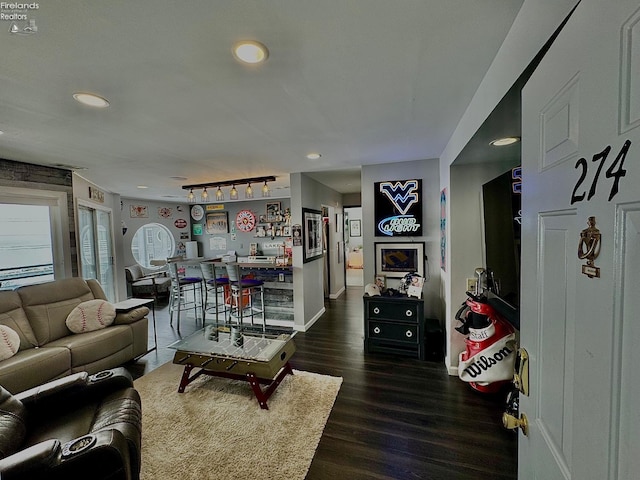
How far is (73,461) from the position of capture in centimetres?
119

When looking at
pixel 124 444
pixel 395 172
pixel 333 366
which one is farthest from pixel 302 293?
pixel 124 444

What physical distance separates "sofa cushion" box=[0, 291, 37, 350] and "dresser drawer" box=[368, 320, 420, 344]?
3.60 m

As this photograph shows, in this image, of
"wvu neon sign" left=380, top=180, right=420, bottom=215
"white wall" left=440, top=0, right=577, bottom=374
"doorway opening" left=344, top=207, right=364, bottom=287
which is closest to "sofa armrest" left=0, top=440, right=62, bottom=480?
"white wall" left=440, top=0, right=577, bottom=374

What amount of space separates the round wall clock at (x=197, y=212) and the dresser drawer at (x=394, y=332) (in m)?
6.53

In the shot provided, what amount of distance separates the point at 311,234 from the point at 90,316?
3041 mm

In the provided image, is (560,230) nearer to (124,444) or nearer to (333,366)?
(124,444)

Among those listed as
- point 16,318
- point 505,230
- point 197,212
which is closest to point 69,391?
point 16,318

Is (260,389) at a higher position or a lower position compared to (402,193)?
lower

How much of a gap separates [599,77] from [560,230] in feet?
1.11

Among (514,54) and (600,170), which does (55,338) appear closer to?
(600,170)

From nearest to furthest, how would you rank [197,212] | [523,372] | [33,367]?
[523,372] → [33,367] → [197,212]

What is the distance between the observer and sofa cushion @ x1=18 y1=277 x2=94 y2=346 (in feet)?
9.02

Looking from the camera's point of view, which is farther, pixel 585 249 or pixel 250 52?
pixel 250 52

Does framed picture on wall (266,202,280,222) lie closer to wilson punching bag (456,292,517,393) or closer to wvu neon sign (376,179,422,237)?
wvu neon sign (376,179,422,237)
